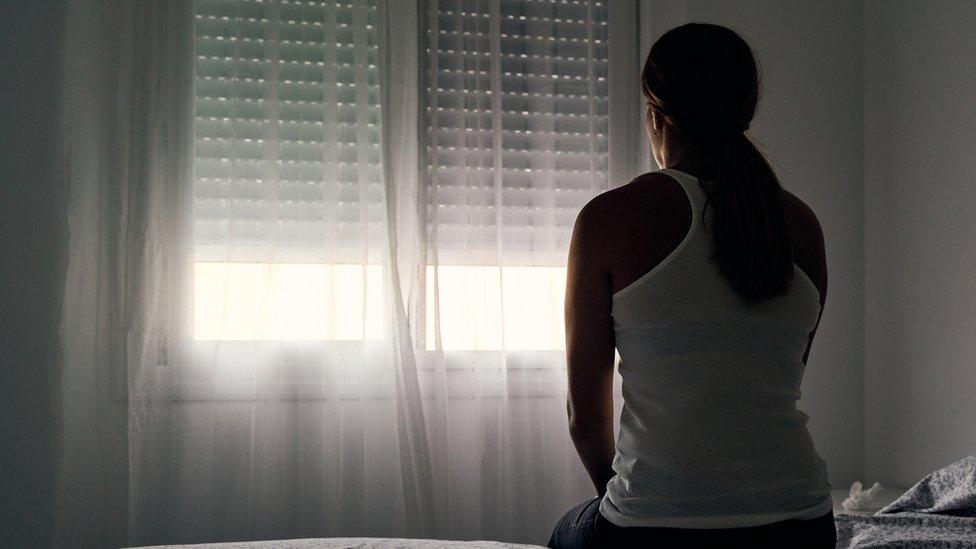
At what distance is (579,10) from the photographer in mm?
2455

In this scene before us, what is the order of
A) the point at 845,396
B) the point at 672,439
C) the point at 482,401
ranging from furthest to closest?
the point at 845,396 → the point at 482,401 → the point at 672,439

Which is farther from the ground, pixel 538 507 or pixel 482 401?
pixel 482 401

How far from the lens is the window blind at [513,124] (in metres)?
2.34

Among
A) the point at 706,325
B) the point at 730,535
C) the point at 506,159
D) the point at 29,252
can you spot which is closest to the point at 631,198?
the point at 706,325

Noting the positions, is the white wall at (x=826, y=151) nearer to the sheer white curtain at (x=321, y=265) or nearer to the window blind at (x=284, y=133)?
the sheer white curtain at (x=321, y=265)

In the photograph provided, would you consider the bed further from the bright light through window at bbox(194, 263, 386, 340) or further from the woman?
the bright light through window at bbox(194, 263, 386, 340)

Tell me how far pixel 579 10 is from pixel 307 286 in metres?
1.17

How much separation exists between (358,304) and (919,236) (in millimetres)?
1627

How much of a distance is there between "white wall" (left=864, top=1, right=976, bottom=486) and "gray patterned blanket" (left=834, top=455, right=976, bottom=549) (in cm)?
55

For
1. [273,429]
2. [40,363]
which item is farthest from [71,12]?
[273,429]

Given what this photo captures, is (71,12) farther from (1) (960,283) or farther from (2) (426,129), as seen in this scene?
(1) (960,283)

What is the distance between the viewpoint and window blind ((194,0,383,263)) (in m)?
2.25

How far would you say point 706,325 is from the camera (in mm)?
896

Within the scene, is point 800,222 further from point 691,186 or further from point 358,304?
point 358,304
